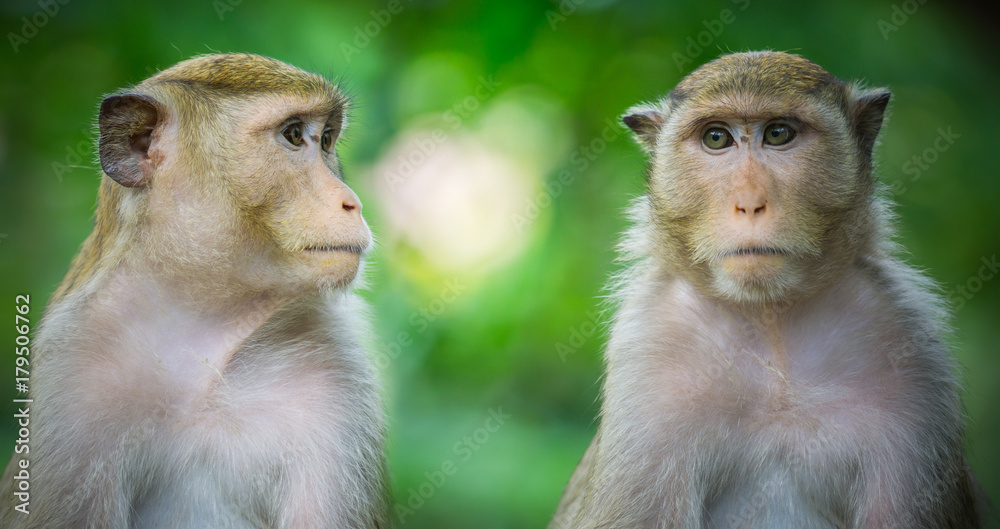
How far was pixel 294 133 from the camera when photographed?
334 centimetres

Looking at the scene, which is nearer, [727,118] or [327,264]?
[327,264]

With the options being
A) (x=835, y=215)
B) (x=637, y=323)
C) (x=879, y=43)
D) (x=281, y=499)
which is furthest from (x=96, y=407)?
(x=879, y=43)

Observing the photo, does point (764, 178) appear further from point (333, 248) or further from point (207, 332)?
point (207, 332)

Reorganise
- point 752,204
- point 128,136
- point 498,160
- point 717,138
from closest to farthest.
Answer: point 752,204 < point 128,136 < point 717,138 < point 498,160

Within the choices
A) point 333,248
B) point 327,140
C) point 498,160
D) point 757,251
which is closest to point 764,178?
point 757,251

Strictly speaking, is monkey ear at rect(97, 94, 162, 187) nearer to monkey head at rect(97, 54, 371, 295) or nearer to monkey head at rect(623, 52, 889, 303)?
monkey head at rect(97, 54, 371, 295)

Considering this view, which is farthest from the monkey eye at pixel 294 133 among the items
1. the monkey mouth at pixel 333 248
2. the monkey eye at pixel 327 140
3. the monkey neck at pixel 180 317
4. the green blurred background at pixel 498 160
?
the green blurred background at pixel 498 160

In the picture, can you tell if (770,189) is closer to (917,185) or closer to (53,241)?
(917,185)

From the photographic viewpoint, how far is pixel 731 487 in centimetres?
324

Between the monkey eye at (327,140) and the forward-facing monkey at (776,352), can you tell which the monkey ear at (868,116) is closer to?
the forward-facing monkey at (776,352)

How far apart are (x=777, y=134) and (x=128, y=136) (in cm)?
249

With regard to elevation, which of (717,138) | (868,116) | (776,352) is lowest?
(776,352)

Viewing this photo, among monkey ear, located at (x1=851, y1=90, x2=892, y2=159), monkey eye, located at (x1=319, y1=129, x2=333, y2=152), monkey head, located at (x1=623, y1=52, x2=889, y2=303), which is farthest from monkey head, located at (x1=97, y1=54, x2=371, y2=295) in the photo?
monkey ear, located at (x1=851, y1=90, x2=892, y2=159)

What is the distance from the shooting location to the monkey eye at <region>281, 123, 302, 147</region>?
331cm
